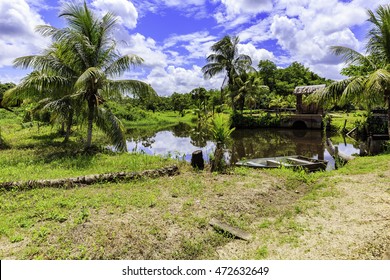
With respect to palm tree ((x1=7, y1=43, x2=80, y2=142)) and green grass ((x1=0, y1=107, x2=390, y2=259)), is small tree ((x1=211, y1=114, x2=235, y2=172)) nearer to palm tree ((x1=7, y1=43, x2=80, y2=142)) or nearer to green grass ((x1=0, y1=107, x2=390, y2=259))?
green grass ((x1=0, y1=107, x2=390, y2=259))

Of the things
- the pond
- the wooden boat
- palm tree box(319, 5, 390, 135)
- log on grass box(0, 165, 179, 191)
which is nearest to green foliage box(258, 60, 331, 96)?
the pond

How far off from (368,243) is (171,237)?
306 centimetres

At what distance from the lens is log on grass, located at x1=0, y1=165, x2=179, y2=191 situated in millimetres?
6918

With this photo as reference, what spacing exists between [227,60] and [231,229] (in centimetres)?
2689

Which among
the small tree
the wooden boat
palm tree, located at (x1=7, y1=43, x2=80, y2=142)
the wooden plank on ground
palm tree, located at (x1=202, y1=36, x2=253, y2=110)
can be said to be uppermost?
palm tree, located at (x1=202, y1=36, x2=253, y2=110)

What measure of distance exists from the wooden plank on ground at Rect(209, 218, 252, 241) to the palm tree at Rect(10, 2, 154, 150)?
7.43 meters

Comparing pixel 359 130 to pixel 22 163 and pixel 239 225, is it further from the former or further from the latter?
pixel 22 163

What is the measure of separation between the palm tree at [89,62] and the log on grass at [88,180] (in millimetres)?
4284

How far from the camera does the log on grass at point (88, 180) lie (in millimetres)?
6918

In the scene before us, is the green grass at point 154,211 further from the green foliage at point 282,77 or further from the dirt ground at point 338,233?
the green foliage at point 282,77

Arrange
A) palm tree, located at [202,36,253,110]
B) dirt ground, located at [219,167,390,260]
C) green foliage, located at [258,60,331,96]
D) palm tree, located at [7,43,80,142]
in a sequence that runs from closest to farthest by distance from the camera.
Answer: dirt ground, located at [219,167,390,260] → palm tree, located at [7,43,80,142] → palm tree, located at [202,36,253,110] → green foliage, located at [258,60,331,96]

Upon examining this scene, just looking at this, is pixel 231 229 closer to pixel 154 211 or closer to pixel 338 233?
pixel 154 211

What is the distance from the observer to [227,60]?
98.1ft
